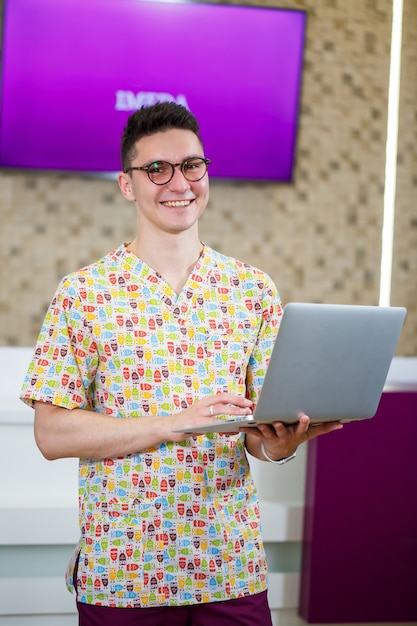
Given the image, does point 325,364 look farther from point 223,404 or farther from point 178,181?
point 178,181

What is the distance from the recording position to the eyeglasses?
5.65 ft

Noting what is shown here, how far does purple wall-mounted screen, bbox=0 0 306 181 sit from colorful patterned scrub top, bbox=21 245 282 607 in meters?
1.88

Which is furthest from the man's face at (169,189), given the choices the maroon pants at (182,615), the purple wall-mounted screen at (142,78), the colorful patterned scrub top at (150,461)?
the purple wall-mounted screen at (142,78)

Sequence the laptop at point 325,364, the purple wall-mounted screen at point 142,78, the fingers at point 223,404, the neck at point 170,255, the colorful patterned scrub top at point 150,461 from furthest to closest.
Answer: the purple wall-mounted screen at point 142,78
the neck at point 170,255
the colorful patterned scrub top at point 150,461
the fingers at point 223,404
the laptop at point 325,364

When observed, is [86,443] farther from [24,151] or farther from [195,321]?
[24,151]

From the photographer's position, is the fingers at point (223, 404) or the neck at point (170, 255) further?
the neck at point (170, 255)

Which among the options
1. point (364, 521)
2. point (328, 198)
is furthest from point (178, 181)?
point (328, 198)

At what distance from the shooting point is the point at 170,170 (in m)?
1.73

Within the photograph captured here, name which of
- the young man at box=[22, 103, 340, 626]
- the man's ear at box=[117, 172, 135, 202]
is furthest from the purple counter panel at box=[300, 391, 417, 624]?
the man's ear at box=[117, 172, 135, 202]

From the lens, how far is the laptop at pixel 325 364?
143 centimetres

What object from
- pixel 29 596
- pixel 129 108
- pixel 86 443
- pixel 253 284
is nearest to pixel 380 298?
pixel 129 108

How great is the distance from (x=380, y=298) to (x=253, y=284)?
2.21m

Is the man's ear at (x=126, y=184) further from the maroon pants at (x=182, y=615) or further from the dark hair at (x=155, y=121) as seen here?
the maroon pants at (x=182, y=615)

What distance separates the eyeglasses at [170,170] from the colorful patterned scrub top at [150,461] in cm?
21
